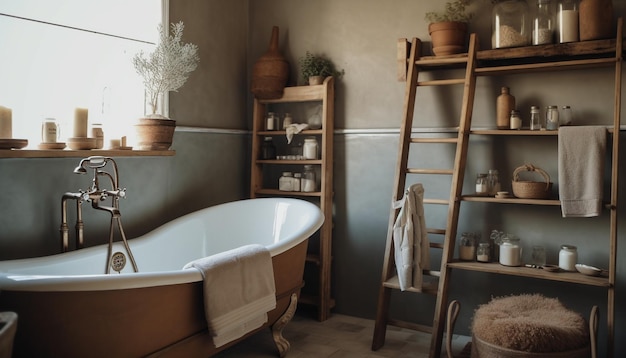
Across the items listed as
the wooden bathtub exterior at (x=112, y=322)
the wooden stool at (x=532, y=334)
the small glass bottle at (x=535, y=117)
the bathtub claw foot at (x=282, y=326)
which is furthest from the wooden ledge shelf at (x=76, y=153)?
the small glass bottle at (x=535, y=117)

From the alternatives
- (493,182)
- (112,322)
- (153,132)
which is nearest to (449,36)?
(493,182)

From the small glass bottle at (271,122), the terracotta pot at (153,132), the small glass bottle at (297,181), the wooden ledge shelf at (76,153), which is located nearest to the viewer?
the wooden ledge shelf at (76,153)

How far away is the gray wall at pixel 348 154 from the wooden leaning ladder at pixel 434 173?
0.24 metres

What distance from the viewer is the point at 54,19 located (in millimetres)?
3219

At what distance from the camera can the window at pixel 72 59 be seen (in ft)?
10.0

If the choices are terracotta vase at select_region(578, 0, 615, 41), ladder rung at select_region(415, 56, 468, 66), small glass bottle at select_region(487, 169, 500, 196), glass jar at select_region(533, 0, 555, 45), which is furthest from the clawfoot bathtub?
terracotta vase at select_region(578, 0, 615, 41)

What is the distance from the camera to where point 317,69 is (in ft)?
13.3

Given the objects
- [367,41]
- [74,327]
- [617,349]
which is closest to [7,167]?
[74,327]

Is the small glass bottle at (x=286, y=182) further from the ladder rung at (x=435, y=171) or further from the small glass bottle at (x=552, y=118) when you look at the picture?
the small glass bottle at (x=552, y=118)

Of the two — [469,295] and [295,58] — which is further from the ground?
[295,58]

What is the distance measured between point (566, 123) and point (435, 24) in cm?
97

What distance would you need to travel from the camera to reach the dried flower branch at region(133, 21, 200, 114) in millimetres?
3531

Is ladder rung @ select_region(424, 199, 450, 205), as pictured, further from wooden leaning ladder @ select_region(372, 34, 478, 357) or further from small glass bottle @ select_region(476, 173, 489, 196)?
small glass bottle @ select_region(476, 173, 489, 196)

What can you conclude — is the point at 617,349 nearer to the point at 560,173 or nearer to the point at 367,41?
the point at 560,173
